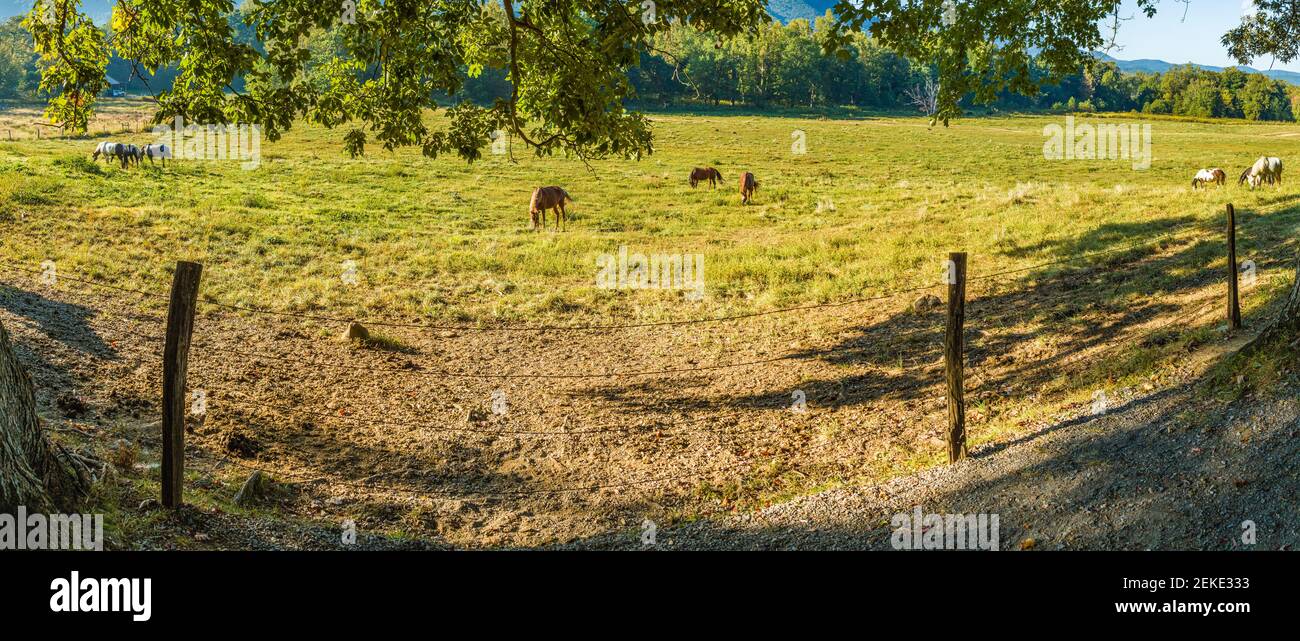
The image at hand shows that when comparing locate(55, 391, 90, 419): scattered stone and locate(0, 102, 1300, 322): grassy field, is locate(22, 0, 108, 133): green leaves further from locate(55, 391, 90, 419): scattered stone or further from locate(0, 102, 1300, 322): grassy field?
locate(0, 102, 1300, 322): grassy field

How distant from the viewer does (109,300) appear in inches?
627

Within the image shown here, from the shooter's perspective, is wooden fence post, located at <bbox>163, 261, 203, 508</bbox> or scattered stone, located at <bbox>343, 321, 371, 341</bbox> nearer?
wooden fence post, located at <bbox>163, 261, 203, 508</bbox>

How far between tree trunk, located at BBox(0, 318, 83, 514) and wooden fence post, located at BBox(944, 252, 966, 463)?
7.84 m

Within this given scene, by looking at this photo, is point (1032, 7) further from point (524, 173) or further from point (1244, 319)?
point (524, 173)

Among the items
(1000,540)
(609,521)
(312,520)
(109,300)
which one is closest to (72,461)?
(312,520)

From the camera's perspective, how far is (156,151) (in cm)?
3984

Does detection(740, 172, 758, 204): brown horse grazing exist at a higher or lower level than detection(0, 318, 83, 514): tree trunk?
higher

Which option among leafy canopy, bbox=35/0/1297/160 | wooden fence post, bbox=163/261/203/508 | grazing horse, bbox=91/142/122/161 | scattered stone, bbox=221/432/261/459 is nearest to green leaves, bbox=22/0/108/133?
leafy canopy, bbox=35/0/1297/160

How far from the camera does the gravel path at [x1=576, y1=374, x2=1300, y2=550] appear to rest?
6.63 m

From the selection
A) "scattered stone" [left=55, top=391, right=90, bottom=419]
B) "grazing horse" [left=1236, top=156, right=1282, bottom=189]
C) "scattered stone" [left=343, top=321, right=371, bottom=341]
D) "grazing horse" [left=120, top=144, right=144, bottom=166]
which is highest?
"grazing horse" [left=120, top=144, right=144, bottom=166]

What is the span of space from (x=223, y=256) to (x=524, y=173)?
21838mm

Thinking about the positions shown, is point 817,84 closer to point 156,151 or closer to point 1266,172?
point 156,151

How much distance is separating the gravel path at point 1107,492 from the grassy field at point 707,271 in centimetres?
77

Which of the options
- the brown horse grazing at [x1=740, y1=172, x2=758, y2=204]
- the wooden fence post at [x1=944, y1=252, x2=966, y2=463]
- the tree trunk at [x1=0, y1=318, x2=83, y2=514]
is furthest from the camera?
the brown horse grazing at [x1=740, y1=172, x2=758, y2=204]
